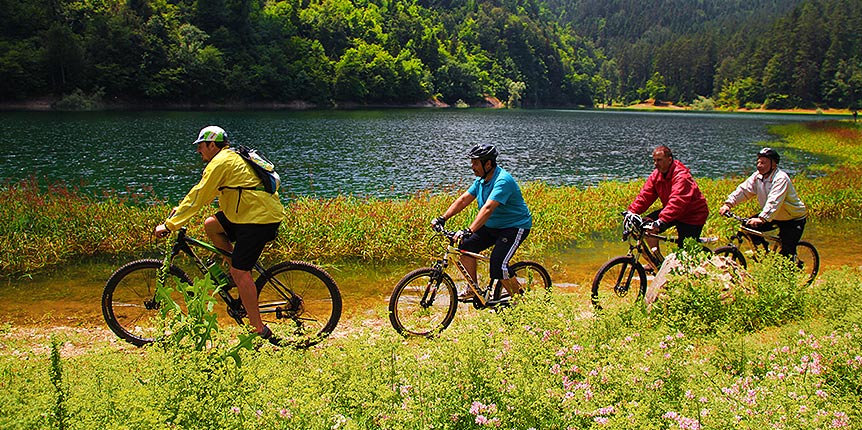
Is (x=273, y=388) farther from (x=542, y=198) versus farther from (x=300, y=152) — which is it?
(x=300, y=152)

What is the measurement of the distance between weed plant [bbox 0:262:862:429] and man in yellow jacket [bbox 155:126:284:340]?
1.76m

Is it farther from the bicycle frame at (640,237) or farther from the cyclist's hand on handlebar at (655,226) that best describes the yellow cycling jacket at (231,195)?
the cyclist's hand on handlebar at (655,226)

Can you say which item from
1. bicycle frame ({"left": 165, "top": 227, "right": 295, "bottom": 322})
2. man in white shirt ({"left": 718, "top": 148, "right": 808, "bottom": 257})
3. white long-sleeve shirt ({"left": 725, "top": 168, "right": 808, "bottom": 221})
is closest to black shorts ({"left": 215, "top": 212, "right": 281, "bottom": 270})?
bicycle frame ({"left": 165, "top": 227, "right": 295, "bottom": 322})

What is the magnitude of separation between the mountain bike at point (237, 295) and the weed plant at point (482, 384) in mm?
1754

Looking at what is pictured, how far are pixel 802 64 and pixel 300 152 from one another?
15449 centimetres

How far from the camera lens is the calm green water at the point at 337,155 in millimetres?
27844

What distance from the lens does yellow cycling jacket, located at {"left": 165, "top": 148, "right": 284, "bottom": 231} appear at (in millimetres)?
5980

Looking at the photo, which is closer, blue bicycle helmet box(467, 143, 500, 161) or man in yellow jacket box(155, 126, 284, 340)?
man in yellow jacket box(155, 126, 284, 340)

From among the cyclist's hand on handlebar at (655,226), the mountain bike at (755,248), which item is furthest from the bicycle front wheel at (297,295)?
the mountain bike at (755,248)

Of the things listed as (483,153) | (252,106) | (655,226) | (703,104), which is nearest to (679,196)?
(655,226)

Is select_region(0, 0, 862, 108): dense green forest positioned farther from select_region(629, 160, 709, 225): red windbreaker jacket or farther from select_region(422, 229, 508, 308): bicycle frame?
select_region(629, 160, 709, 225): red windbreaker jacket

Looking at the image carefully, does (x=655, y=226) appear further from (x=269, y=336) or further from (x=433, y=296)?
(x=269, y=336)

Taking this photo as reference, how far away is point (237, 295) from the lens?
23.1 ft

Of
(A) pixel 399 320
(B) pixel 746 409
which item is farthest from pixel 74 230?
(B) pixel 746 409
